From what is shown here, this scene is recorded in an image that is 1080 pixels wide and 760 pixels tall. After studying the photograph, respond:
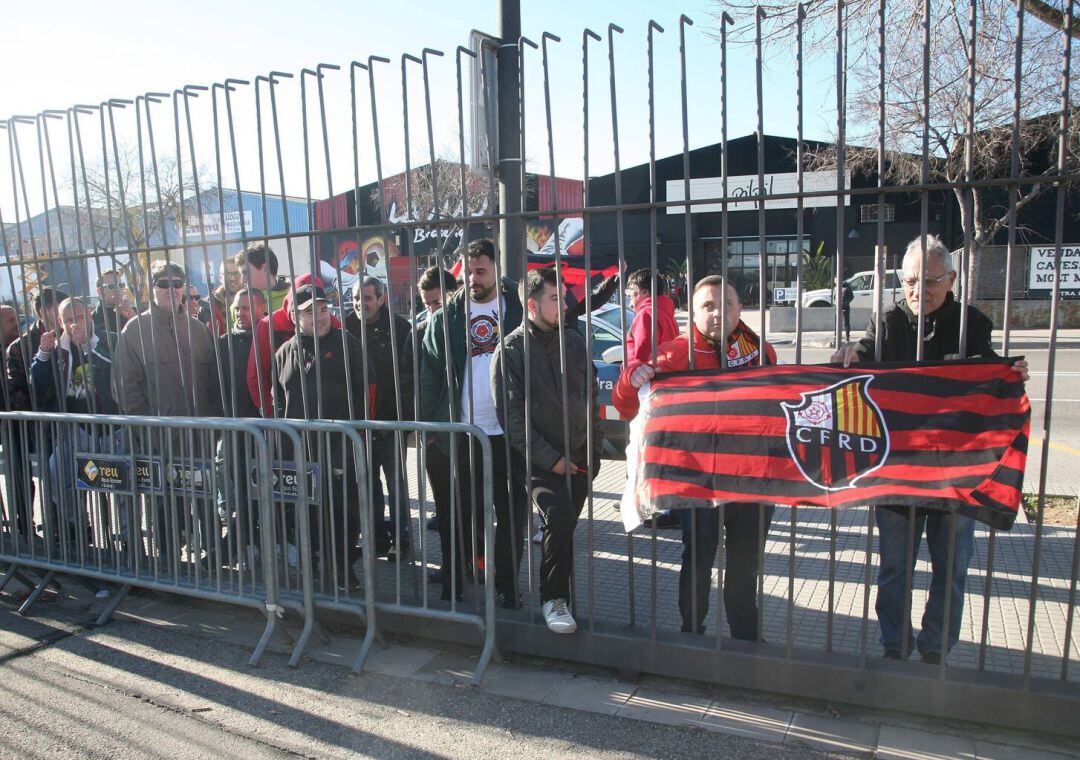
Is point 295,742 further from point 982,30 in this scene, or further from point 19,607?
point 982,30

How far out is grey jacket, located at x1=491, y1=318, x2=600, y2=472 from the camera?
411 centimetres

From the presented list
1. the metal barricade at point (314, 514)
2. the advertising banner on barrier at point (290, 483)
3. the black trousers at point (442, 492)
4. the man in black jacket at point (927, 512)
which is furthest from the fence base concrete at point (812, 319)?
the advertising banner on barrier at point (290, 483)

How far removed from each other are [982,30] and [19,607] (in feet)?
24.1

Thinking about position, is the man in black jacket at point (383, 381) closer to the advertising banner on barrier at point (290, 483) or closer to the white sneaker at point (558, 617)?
the advertising banner on barrier at point (290, 483)

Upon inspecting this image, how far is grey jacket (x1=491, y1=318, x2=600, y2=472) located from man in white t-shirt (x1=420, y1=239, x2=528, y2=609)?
15 centimetres

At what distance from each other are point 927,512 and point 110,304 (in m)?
5.90

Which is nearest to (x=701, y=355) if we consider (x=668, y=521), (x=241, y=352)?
(x=668, y=521)

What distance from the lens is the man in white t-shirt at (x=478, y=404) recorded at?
4355mm

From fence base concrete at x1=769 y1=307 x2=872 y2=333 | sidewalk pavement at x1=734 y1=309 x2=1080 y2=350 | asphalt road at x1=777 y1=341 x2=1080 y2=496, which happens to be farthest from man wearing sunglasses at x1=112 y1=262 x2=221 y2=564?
fence base concrete at x1=769 y1=307 x2=872 y2=333

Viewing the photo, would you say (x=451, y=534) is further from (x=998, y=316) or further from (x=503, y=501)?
(x=998, y=316)

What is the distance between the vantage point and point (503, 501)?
4.48 metres

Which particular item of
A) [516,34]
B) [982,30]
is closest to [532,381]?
[516,34]

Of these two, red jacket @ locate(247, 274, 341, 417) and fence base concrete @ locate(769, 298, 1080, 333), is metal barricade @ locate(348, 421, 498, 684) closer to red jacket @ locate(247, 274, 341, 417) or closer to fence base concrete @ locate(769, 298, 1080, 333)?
red jacket @ locate(247, 274, 341, 417)

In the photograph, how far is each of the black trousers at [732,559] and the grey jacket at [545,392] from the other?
0.65 m
